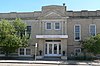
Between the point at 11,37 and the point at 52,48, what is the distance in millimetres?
7627

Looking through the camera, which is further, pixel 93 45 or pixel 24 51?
pixel 24 51

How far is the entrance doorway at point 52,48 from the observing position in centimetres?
3919

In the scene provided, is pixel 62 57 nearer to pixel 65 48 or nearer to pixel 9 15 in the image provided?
pixel 65 48

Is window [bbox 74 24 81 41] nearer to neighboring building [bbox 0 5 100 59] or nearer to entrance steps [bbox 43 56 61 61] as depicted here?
neighboring building [bbox 0 5 100 59]

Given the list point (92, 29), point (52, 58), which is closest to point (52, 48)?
point (52, 58)

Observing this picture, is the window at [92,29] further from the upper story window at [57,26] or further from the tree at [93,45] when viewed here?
the upper story window at [57,26]

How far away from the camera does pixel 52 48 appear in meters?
39.5

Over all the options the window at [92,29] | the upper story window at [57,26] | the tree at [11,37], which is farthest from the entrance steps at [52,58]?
the window at [92,29]

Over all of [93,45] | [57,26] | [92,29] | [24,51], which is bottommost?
[24,51]

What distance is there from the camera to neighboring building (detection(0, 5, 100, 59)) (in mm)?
38781

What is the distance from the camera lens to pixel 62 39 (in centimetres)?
3847

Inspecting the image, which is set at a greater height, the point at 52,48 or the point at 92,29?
the point at 92,29

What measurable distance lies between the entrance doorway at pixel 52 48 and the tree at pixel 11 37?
4.08 metres

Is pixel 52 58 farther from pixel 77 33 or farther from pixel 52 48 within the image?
pixel 77 33
